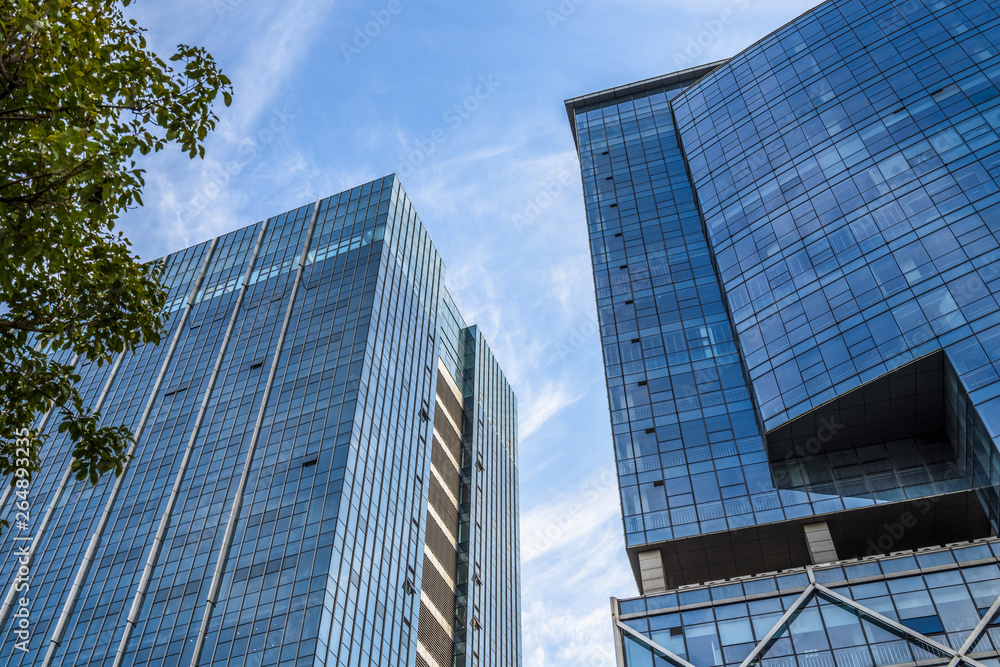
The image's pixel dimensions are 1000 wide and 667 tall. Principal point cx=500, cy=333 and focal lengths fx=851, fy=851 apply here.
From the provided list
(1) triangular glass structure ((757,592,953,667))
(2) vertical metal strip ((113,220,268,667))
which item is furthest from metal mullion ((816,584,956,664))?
(2) vertical metal strip ((113,220,268,667))

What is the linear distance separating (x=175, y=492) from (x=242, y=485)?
278 inches

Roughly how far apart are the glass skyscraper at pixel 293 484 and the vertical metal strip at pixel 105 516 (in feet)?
0.61

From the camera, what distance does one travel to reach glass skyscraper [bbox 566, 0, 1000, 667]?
42562 millimetres

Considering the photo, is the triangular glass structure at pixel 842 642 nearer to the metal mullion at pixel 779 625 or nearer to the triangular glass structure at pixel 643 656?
the metal mullion at pixel 779 625

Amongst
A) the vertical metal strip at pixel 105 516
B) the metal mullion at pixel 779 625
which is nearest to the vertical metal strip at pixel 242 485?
the vertical metal strip at pixel 105 516

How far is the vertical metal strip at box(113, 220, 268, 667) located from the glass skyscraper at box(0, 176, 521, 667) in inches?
6.8

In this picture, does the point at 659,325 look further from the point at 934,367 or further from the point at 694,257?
the point at 934,367

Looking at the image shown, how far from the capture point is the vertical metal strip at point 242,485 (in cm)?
5959

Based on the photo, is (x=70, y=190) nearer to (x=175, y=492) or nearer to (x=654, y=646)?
(x=654, y=646)

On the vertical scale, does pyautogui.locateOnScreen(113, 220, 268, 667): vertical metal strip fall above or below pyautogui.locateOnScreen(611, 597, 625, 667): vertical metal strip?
above

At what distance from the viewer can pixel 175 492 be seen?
238 feet

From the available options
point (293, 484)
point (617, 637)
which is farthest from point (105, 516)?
point (617, 637)

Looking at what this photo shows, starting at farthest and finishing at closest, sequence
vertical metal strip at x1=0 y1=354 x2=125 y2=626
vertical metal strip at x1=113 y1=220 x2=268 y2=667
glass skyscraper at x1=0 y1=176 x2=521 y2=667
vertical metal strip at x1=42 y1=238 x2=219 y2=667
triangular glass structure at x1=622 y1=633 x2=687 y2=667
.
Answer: vertical metal strip at x1=0 y1=354 x2=125 y2=626, vertical metal strip at x1=42 y1=238 x2=219 y2=667, vertical metal strip at x1=113 y1=220 x2=268 y2=667, glass skyscraper at x1=0 y1=176 x2=521 y2=667, triangular glass structure at x1=622 y1=633 x2=687 y2=667

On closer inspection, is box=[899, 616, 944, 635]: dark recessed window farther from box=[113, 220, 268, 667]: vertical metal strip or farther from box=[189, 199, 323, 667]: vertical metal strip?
box=[113, 220, 268, 667]: vertical metal strip
